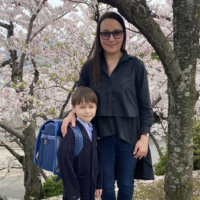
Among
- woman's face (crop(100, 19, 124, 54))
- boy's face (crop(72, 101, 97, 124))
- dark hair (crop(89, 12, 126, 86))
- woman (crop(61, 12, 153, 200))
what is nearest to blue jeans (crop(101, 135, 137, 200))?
woman (crop(61, 12, 153, 200))

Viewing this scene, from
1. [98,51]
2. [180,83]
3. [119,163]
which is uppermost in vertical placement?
[98,51]

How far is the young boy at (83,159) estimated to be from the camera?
154 cm

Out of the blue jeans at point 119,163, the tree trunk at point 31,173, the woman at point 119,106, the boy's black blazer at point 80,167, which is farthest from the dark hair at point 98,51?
the tree trunk at point 31,173

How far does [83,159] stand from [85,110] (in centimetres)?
41

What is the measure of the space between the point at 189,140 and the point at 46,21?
177 inches

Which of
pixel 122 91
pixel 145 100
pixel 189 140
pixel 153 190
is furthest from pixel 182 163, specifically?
pixel 122 91

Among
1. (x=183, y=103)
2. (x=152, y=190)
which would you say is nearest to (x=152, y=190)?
(x=152, y=190)

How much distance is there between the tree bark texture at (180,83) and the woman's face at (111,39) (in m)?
0.35

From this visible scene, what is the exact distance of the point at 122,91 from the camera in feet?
5.79

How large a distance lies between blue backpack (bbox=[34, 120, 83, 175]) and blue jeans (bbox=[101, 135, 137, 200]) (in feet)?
1.09

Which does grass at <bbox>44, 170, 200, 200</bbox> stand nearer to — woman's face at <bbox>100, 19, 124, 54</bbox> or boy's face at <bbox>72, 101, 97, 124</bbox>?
boy's face at <bbox>72, 101, 97, 124</bbox>

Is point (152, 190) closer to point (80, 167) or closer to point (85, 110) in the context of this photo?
point (80, 167)

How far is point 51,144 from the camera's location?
5.51 ft

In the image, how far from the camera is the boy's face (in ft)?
5.59
